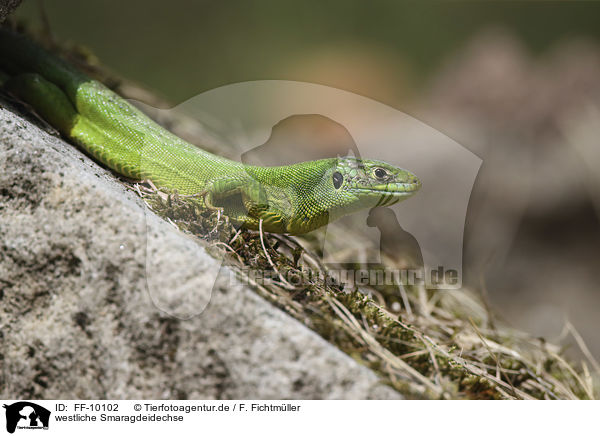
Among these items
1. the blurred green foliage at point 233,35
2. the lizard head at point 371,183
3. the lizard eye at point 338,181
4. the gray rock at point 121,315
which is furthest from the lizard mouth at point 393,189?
the blurred green foliage at point 233,35

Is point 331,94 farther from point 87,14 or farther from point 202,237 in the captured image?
point 87,14

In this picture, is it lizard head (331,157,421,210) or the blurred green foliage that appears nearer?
lizard head (331,157,421,210)

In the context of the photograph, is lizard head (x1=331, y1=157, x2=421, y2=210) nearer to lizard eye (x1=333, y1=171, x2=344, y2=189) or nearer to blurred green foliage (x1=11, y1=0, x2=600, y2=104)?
lizard eye (x1=333, y1=171, x2=344, y2=189)
